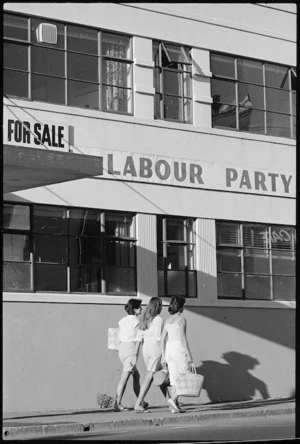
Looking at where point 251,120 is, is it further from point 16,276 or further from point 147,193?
point 16,276

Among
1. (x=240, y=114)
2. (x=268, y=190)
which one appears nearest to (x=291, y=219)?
(x=268, y=190)

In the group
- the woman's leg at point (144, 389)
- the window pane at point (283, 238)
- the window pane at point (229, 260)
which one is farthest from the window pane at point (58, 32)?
the woman's leg at point (144, 389)

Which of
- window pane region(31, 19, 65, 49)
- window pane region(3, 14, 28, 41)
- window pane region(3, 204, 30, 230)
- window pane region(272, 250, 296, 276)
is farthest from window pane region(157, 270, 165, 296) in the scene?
window pane region(3, 14, 28, 41)

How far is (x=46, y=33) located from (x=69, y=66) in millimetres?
900

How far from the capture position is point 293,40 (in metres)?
24.8

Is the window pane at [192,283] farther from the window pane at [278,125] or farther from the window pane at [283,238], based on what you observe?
the window pane at [278,125]

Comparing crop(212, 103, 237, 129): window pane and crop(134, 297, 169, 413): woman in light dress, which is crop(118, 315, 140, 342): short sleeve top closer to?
crop(134, 297, 169, 413): woman in light dress

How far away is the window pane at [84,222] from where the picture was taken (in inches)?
799

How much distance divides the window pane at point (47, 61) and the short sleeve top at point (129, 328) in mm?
5229

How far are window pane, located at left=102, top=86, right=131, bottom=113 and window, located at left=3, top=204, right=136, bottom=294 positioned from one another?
2.17 meters

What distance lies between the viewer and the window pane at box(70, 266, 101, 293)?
2020 cm

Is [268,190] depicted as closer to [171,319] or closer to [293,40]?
[293,40]

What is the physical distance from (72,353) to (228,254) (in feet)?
14.7

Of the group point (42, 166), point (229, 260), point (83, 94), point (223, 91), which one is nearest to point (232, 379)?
point (229, 260)
